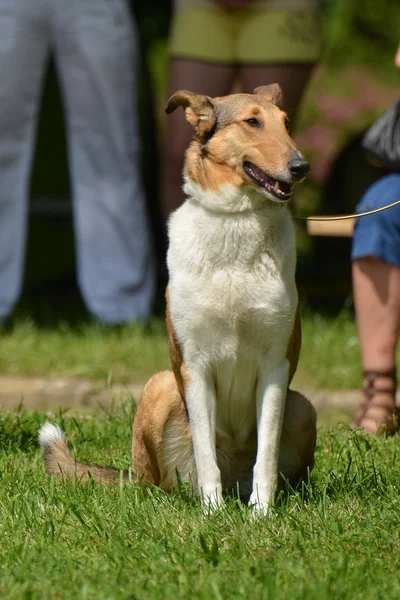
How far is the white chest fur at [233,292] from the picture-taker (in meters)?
3.54

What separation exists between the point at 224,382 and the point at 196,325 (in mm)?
229

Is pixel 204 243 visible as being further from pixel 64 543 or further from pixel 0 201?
pixel 0 201

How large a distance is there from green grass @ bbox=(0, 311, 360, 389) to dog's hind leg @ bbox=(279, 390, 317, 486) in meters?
1.89

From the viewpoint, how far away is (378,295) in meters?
5.07

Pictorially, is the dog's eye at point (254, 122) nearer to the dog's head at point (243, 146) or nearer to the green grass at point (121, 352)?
the dog's head at point (243, 146)

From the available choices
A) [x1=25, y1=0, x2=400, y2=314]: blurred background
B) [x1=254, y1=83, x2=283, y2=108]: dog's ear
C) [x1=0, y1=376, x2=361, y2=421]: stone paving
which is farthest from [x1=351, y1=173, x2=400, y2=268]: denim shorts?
[x1=25, y1=0, x2=400, y2=314]: blurred background

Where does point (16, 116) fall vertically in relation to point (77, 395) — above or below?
above

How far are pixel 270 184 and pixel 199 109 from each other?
0.41 metres

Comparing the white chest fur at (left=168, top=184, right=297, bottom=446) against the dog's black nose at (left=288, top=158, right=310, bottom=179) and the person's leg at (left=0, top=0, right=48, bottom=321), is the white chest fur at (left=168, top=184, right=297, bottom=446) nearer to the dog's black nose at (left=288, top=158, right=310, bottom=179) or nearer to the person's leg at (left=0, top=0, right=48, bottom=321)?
the dog's black nose at (left=288, top=158, right=310, bottom=179)

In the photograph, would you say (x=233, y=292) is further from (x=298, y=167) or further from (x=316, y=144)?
(x=316, y=144)

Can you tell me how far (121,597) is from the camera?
2770mm

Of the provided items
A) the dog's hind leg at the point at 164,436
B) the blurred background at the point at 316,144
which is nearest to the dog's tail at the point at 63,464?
the dog's hind leg at the point at 164,436

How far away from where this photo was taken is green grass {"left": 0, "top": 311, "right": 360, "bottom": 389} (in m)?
6.01

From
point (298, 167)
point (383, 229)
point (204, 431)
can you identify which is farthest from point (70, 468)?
point (383, 229)
